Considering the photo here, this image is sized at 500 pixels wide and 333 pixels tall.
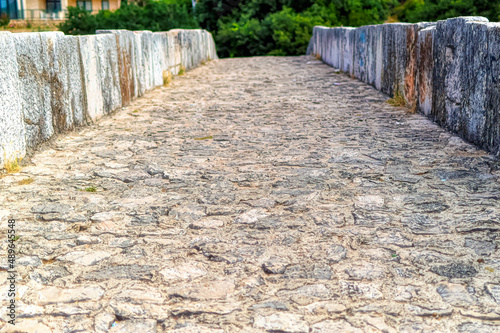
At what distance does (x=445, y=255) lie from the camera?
7.97ft

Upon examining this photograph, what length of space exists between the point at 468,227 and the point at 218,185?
156 centimetres

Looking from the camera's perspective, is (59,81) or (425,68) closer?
(59,81)

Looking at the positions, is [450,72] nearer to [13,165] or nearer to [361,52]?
[13,165]

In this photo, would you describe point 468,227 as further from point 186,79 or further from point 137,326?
point 186,79

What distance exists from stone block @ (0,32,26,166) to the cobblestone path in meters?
0.21

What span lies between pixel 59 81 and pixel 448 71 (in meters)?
3.39

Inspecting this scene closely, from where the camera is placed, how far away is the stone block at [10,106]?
3617mm

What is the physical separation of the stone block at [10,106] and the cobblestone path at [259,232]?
21 centimetres

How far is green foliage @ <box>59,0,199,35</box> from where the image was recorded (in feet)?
72.5

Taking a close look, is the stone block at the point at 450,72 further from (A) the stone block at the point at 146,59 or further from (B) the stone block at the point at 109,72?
(A) the stone block at the point at 146,59

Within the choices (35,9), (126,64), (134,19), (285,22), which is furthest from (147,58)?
(35,9)

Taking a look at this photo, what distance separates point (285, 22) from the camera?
22656mm

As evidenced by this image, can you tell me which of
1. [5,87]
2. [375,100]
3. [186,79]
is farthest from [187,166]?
[186,79]

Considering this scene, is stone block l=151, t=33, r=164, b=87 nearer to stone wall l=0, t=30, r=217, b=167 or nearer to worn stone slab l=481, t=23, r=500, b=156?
stone wall l=0, t=30, r=217, b=167
